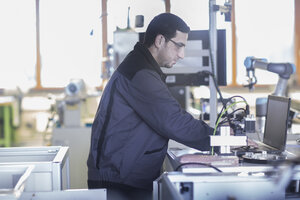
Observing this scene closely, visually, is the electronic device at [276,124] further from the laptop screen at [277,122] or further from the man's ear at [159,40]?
the man's ear at [159,40]

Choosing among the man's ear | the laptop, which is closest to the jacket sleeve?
the man's ear

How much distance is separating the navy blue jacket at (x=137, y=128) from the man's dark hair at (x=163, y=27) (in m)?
0.20

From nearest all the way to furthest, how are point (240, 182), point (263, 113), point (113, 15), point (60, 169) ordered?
point (240, 182) → point (60, 169) → point (263, 113) → point (113, 15)

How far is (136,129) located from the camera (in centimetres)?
183

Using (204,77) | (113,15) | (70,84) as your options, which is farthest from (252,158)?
(70,84)

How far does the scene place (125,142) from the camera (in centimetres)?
182

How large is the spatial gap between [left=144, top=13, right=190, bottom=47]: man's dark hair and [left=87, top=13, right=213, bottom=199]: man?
16 centimetres

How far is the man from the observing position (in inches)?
70.5

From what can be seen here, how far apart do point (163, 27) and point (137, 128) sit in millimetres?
499

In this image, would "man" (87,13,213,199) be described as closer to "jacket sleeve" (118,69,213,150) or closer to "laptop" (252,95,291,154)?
"jacket sleeve" (118,69,213,150)

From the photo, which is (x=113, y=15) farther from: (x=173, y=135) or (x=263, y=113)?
(x=173, y=135)

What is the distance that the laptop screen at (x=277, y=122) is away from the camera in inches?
79.4

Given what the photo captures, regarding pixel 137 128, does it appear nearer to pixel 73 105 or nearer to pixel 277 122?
pixel 277 122

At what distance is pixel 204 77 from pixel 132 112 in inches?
40.5
